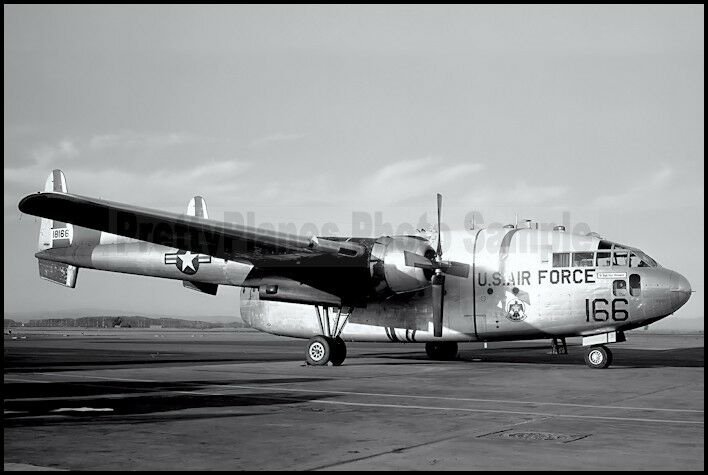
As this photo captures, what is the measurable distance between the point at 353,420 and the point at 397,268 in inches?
434

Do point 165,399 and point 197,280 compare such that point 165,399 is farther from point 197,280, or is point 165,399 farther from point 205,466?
point 197,280

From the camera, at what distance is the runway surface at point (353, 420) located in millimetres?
8398

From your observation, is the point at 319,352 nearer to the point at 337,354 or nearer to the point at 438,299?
the point at 337,354

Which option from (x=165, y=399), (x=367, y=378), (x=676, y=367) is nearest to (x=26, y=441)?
(x=165, y=399)

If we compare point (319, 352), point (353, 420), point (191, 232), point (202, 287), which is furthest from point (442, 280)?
point (353, 420)

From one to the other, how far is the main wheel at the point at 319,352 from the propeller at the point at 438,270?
3.25 m

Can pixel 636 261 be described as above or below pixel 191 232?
below

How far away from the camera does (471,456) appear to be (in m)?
8.51

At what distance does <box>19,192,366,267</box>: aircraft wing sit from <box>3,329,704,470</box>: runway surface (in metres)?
3.44

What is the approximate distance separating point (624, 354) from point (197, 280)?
16.6 metres

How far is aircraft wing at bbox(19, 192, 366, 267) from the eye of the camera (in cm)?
1784

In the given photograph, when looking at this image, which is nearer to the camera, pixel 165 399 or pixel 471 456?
pixel 471 456

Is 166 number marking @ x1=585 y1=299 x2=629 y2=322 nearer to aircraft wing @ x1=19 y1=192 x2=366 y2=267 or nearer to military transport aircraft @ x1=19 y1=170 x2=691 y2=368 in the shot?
military transport aircraft @ x1=19 y1=170 x2=691 y2=368

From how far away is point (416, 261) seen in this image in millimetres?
22250
